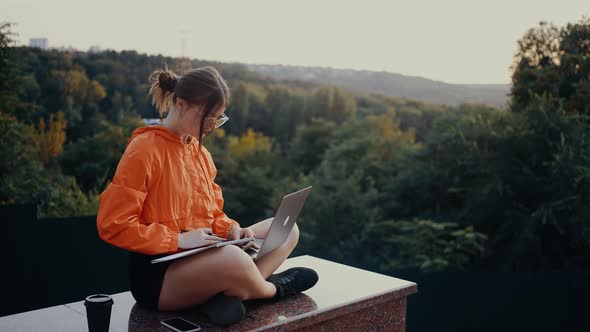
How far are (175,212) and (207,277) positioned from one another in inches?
11.8

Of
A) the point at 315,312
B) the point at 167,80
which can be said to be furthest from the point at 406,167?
the point at 167,80

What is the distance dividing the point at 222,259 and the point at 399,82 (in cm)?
1525

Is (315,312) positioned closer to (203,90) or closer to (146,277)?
(146,277)

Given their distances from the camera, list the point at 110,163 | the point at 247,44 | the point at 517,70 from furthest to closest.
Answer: the point at 247,44
the point at 110,163
the point at 517,70

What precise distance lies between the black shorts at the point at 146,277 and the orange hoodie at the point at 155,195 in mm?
152

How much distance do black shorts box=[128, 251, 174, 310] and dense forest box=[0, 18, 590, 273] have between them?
0.89 meters

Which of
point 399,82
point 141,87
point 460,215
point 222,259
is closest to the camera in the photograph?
point 222,259

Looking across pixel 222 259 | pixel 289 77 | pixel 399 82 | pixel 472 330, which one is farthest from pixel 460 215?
pixel 289 77

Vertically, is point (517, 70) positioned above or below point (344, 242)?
above

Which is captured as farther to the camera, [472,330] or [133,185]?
[472,330]

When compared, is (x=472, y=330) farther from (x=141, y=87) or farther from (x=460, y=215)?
(x=141, y=87)

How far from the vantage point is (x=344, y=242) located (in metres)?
8.86

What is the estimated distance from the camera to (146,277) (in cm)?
253

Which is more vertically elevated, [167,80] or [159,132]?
[167,80]
